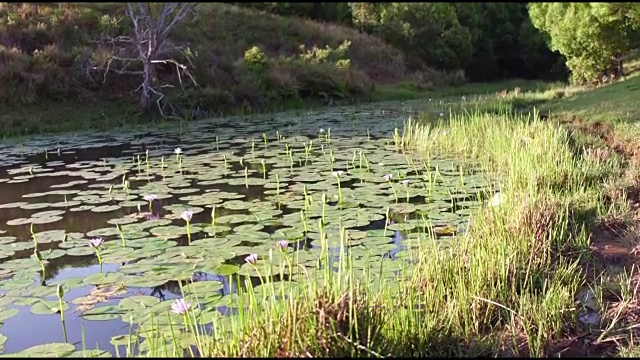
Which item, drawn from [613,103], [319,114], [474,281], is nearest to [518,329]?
[474,281]

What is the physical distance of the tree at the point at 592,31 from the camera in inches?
499

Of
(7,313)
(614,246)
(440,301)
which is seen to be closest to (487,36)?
(614,246)

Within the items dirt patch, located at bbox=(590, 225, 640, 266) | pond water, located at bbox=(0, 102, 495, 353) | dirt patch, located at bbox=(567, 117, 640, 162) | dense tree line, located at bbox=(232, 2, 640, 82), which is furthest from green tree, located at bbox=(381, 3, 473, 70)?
dirt patch, located at bbox=(590, 225, 640, 266)

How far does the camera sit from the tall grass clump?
241cm

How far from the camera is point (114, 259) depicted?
14.2ft

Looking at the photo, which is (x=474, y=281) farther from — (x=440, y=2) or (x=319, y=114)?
(x=440, y=2)

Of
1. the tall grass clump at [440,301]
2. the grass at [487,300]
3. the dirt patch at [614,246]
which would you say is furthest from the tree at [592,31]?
the tall grass clump at [440,301]

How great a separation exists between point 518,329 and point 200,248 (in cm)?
248

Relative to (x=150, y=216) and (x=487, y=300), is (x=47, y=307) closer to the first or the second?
(x=150, y=216)

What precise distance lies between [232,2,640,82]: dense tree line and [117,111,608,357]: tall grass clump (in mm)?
12595

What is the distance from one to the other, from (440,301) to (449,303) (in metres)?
0.17

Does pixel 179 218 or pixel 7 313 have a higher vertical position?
pixel 179 218

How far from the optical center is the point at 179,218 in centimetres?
545

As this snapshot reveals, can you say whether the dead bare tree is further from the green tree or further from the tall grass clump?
the green tree
